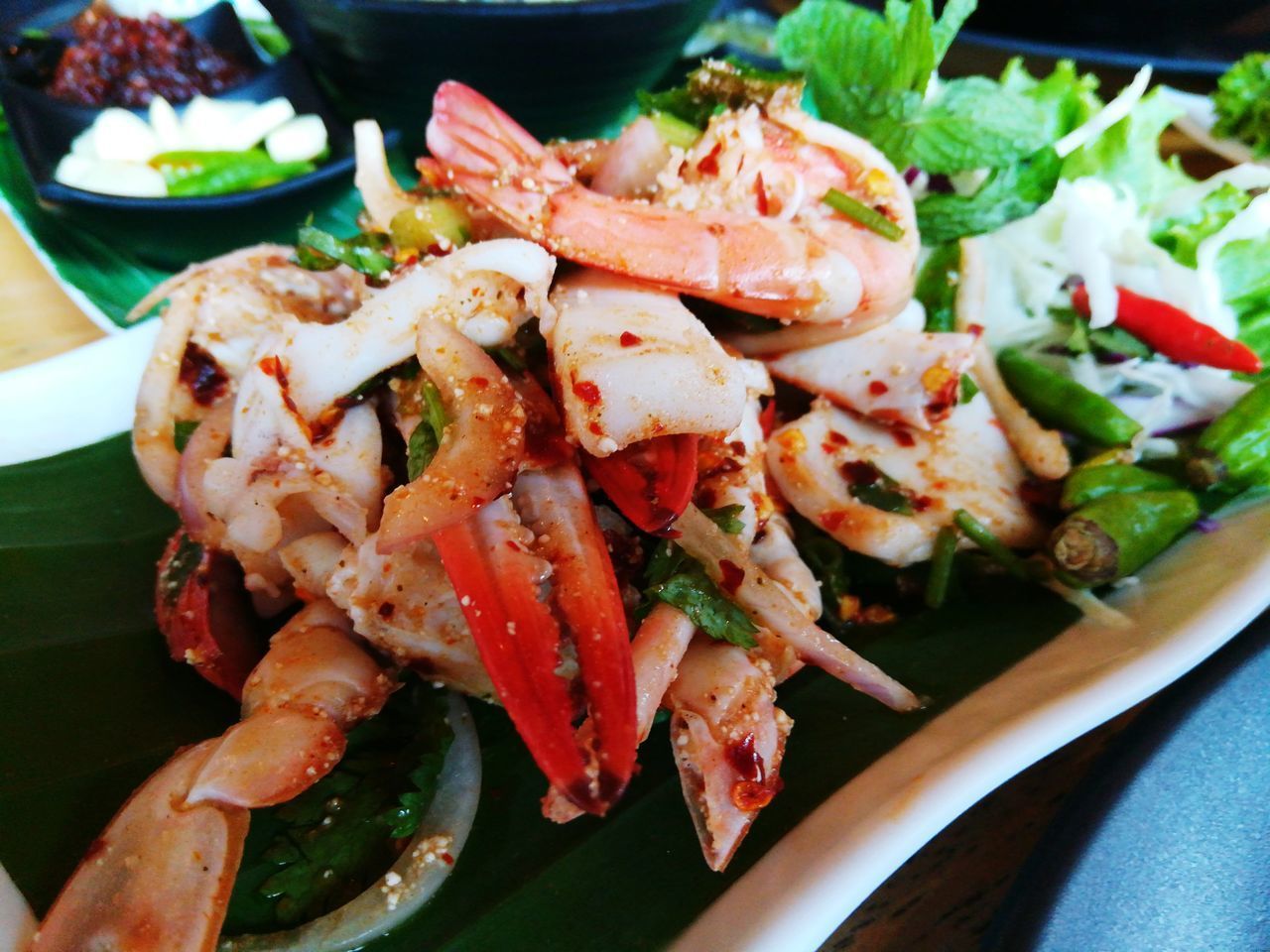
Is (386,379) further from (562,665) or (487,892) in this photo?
(487,892)

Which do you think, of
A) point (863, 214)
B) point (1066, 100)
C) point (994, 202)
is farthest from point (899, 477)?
point (1066, 100)

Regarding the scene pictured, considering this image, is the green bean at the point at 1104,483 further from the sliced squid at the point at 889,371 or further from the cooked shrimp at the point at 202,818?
the cooked shrimp at the point at 202,818

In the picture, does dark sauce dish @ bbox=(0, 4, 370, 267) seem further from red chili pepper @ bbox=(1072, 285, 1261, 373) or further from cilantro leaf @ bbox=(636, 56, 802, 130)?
red chili pepper @ bbox=(1072, 285, 1261, 373)

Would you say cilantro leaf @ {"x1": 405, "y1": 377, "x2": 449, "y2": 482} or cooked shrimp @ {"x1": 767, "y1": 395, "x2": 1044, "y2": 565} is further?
cooked shrimp @ {"x1": 767, "y1": 395, "x2": 1044, "y2": 565}

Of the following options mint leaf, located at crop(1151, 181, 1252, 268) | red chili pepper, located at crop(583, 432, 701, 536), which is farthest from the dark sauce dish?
mint leaf, located at crop(1151, 181, 1252, 268)

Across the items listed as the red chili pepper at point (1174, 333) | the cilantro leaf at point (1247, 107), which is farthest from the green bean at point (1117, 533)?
the cilantro leaf at point (1247, 107)

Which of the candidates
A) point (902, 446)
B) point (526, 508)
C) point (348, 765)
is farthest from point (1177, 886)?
point (348, 765)

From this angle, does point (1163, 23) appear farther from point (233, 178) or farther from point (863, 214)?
point (233, 178)
